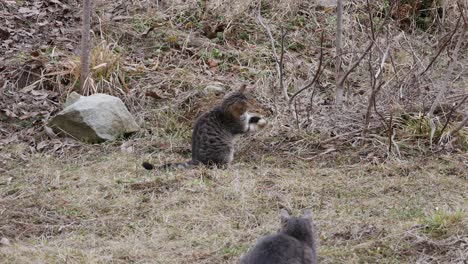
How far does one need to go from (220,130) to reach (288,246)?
323cm

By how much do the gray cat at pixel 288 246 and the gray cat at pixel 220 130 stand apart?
8.29ft

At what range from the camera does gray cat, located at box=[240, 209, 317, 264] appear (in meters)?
3.64

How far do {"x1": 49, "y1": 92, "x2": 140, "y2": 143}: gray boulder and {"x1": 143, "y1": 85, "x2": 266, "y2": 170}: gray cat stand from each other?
3.33ft

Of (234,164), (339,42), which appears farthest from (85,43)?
(339,42)

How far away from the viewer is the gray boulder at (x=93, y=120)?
7.37 meters

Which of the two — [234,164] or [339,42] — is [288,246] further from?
[339,42]

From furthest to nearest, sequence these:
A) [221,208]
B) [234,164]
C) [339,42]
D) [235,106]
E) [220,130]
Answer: [339,42] → [235,106] → [220,130] → [234,164] → [221,208]

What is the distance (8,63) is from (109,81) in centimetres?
132

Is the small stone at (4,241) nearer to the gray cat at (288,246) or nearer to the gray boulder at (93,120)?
the gray cat at (288,246)

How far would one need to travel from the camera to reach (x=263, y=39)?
9.88 m

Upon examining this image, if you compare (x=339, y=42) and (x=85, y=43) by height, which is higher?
(x=339, y=42)

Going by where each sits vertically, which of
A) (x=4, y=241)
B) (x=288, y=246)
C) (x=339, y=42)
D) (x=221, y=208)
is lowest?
(x=4, y=241)

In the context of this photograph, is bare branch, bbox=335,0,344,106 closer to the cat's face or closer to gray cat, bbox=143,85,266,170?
gray cat, bbox=143,85,266,170

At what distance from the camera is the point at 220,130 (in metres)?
6.91
